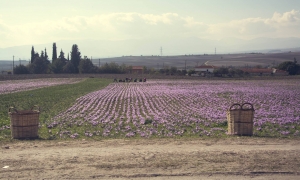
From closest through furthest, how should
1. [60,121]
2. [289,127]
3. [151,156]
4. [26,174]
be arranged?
[26,174] < [151,156] < [289,127] < [60,121]

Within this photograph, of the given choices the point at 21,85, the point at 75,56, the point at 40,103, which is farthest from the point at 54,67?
the point at 40,103

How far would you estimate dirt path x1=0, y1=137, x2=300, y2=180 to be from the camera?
791 centimetres

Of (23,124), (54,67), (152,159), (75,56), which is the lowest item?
(152,159)

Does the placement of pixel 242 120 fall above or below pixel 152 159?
above

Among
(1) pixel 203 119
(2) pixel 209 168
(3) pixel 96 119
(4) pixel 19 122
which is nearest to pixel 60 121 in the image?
(3) pixel 96 119

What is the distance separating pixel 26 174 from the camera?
7902 millimetres

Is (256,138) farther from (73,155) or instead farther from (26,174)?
(26,174)

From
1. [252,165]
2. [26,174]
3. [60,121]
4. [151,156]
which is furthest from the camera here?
[60,121]

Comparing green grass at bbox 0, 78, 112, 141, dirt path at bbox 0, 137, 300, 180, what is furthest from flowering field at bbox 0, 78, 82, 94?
dirt path at bbox 0, 137, 300, 180

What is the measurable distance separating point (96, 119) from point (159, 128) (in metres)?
4.06

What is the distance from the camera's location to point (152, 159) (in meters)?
8.93

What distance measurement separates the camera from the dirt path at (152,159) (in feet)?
26.0

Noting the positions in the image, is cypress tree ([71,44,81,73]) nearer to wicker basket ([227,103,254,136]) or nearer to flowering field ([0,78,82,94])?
flowering field ([0,78,82,94])

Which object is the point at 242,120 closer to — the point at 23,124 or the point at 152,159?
the point at 152,159
